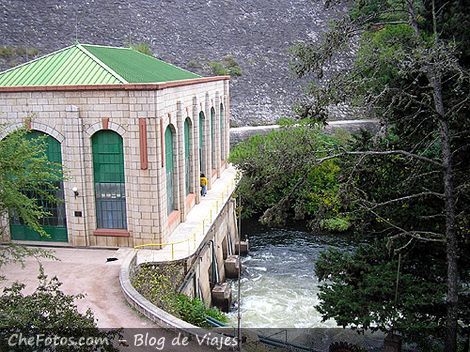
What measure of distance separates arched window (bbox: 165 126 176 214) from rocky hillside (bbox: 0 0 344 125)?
3418 cm

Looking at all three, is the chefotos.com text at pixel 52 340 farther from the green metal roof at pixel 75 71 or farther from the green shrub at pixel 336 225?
the green shrub at pixel 336 225

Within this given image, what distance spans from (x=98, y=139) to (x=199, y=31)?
54.7 metres

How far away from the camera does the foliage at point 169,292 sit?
17.8m

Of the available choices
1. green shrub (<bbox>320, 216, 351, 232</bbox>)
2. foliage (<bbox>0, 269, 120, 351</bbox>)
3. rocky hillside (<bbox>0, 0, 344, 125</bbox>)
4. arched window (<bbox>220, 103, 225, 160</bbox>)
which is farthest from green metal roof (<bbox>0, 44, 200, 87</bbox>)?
rocky hillside (<bbox>0, 0, 344, 125</bbox>)

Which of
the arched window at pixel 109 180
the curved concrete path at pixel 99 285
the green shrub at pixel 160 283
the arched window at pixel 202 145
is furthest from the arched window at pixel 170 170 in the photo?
the arched window at pixel 202 145

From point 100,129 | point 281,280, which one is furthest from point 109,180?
point 281,280

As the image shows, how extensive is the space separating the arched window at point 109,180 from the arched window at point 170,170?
8.11ft

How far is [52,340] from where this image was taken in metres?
8.74

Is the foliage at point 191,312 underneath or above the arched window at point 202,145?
underneath

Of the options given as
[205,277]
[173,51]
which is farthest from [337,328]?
[173,51]

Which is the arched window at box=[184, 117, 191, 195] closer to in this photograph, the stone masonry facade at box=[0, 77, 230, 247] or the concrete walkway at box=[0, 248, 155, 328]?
the stone masonry facade at box=[0, 77, 230, 247]

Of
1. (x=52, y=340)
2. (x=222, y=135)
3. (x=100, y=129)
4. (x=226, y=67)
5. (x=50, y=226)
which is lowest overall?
(x=50, y=226)

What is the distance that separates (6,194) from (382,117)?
10244 mm

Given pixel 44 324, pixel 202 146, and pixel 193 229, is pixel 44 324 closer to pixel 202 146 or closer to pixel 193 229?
pixel 193 229
